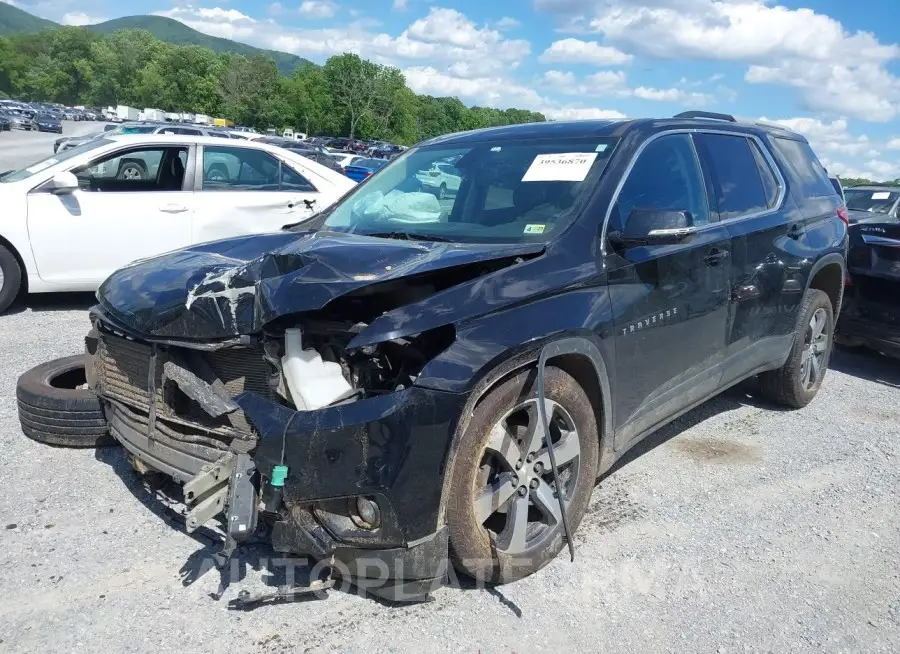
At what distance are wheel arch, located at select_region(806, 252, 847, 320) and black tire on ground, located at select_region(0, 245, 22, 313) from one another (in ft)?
21.5

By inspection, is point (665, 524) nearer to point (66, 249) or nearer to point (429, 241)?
point (429, 241)

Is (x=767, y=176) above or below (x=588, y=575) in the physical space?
above

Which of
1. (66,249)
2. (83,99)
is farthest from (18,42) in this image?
(66,249)

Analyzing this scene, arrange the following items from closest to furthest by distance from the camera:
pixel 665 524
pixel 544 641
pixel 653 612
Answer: pixel 544 641 < pixel 653 612 < pixel 665 524

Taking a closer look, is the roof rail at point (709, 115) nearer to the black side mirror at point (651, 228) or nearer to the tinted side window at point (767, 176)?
the tinted side window at point (767, 176)

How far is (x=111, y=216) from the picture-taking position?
696 cm

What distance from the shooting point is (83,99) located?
14288 centimetres

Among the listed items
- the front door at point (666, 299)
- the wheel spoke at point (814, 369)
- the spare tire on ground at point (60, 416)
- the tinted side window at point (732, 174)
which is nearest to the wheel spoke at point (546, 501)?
the front door at point (666, 299)

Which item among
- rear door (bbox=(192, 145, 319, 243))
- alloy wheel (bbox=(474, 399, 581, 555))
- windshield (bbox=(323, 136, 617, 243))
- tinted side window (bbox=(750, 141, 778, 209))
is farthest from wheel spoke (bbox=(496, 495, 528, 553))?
rear door (bbox=(192, 145, 319, 243))

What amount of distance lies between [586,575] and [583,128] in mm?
2251

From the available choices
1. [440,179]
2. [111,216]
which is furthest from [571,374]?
[111,216]

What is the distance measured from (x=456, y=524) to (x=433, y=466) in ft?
0.97

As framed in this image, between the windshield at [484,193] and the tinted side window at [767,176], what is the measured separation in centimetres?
156

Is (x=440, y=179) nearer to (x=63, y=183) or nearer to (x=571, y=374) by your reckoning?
(x=571, y=374)
